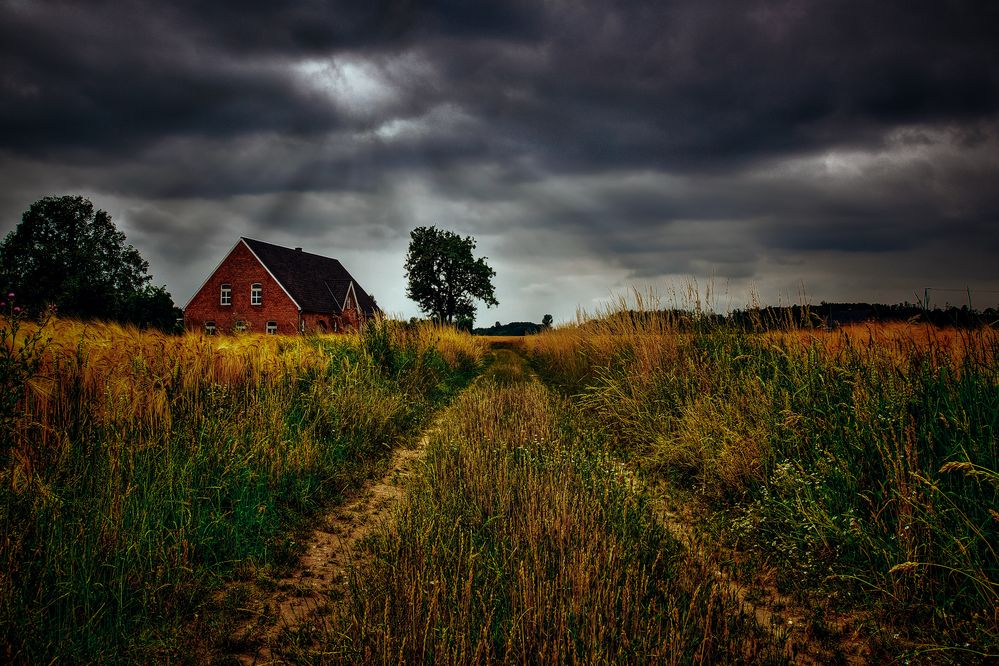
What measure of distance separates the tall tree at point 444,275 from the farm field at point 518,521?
4536cm

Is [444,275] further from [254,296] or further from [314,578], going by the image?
[314,578]

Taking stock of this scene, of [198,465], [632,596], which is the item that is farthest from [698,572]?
[198,465]

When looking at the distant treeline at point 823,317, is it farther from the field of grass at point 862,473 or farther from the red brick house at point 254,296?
the red brick house at point 254,296

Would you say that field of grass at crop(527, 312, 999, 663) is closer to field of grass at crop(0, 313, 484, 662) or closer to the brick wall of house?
field of grass at crop(0, 313, 484, 662)

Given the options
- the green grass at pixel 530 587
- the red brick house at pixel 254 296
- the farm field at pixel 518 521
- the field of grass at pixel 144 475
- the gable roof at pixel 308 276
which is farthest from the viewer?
the gable roof at pixel 308 276

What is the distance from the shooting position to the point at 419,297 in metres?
51.2

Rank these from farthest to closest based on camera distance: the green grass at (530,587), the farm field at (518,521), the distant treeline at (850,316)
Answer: the distant treeline at (850,316), the farm field at (518,521), the green grass at (530,587)

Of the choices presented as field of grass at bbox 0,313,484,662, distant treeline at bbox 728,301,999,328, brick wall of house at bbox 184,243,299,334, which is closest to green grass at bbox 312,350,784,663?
field of grass at bbox 0,313,484,662

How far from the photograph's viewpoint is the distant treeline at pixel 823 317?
4027mm

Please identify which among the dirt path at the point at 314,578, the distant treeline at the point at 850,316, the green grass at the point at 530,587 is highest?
the distant treeline at the point at 850,316

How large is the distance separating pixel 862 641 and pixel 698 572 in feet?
2.84

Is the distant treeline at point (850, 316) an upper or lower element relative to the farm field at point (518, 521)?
upper

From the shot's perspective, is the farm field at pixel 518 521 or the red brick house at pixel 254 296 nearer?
the farm field at pixel 518 521

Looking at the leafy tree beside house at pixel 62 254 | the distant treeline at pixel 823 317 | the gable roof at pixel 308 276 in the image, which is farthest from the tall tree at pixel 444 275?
the distant treeline at pixel 823 317
